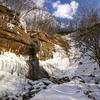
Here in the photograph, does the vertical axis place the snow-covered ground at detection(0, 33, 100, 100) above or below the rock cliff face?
below

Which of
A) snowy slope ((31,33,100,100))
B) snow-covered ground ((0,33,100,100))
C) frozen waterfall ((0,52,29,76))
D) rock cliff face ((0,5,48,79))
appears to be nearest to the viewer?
snowy slope ((31,33,100,100))

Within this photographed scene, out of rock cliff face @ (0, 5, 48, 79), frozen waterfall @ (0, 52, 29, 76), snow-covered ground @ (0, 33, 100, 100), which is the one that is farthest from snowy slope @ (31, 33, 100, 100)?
rock cliff face @ (0, 5, 48, 79)

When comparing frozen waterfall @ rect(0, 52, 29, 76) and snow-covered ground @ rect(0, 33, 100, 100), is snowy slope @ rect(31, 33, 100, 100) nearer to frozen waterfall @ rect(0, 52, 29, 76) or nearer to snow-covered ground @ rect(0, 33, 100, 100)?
snow-covered ground @ rect(0, 33, 100, 100)

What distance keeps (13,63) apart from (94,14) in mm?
6288

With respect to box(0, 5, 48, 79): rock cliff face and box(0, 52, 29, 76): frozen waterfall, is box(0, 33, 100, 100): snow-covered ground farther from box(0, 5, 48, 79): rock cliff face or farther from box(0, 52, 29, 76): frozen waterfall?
box(0, 5, 48, 79): rock cliff face

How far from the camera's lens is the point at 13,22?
6668 millimetres

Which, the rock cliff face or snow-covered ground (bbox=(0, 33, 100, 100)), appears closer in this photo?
snow-covered ground (bbox=(0, 33, 100, 100))

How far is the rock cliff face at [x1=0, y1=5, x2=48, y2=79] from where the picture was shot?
571 cm

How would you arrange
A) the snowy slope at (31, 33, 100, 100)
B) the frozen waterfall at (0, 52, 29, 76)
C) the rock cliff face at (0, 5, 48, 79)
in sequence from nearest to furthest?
the snowy slope at (31, 33, 100, 100), the frozen waterfall at (0, 52, 29, 76), the rock cliff face at (0, 5, 48, 79)

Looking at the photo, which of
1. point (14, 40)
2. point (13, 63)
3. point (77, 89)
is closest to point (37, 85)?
point (13, 63)

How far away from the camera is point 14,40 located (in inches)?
244

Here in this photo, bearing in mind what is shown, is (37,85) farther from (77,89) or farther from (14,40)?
(14,40)

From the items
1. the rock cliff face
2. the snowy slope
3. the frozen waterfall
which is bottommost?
the snowy slope

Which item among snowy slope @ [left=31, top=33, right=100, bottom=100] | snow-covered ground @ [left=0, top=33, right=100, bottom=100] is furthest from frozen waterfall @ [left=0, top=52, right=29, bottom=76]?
snowy slope @ [left=31, top=33, right=100, bottom=100]
